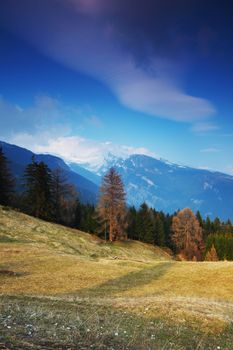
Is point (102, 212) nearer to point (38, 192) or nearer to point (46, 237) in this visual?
point (38, 192)

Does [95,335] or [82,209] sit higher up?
[82,209]

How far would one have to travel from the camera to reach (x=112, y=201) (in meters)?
84.4

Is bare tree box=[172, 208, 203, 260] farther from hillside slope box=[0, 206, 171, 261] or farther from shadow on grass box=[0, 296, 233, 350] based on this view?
shadow on grass box=[0, 296, 233, 350]

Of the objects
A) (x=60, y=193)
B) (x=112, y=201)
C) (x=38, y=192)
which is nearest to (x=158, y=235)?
(x=112, y=201)

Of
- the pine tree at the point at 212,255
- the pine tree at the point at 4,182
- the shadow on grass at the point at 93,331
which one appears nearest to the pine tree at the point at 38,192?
the pine tree at the point at 4,182

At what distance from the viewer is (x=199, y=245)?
406 feet

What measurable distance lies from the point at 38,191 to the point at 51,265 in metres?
43.8

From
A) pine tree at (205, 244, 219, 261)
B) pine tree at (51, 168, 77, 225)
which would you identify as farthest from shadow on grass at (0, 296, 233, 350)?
pine tree at (205, 244, 219, 261)

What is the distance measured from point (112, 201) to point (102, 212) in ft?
12.7

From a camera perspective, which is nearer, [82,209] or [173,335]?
[173,335]

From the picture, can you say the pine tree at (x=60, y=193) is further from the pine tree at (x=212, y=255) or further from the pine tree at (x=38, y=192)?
the pine tree at (x=212, y=255)

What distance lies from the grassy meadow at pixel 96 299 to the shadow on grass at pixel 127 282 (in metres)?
0.10

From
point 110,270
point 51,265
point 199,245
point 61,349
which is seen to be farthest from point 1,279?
point 199,245

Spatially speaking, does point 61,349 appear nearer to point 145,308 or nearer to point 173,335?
point 173,335
